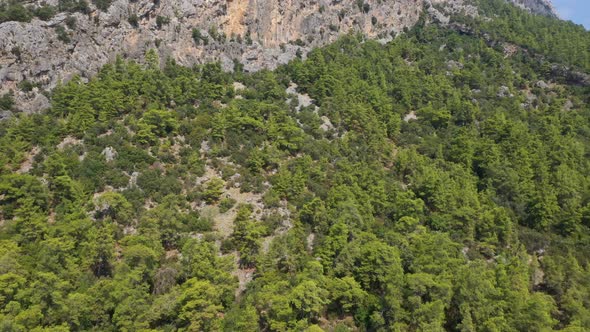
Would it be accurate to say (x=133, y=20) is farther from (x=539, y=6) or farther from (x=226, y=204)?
(x=539, y=6)

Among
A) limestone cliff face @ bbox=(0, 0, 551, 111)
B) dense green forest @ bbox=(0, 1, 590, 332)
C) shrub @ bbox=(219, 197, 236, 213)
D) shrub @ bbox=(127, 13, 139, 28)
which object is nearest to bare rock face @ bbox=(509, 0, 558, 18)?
limestone cliff face @ bbox=(0, 0, 551, 111)

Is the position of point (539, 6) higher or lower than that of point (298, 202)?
higher

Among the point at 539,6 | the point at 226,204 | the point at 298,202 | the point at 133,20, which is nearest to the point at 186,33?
the point at 133,20

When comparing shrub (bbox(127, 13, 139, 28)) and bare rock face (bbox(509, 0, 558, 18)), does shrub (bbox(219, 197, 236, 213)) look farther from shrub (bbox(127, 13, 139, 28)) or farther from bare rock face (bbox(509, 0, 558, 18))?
bare rock face (bbox(509, 0, 558, 18))

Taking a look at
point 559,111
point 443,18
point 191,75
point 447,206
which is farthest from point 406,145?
point 443,18

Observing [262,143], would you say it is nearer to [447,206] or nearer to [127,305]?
[447,206]
